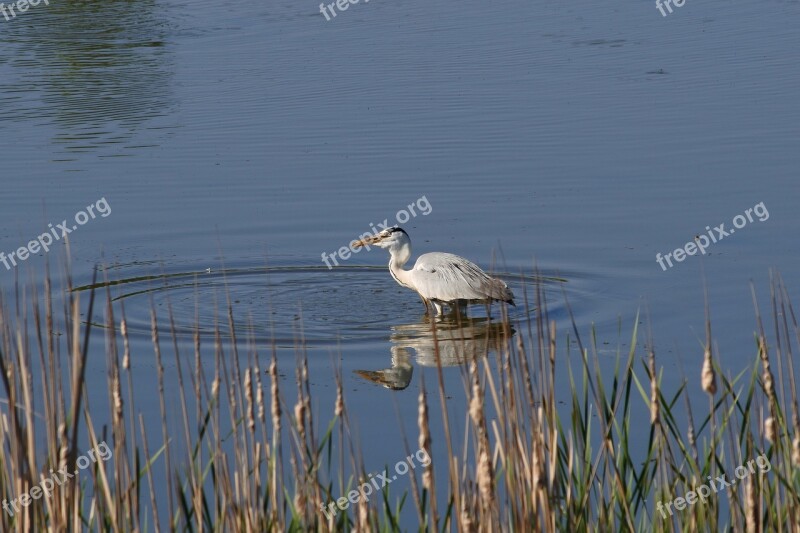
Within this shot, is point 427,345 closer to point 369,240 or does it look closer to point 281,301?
point 281,301

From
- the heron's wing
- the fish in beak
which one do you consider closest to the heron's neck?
the fish in beak

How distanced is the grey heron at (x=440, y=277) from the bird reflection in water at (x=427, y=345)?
0.21m

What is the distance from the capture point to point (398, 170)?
13.7 metres

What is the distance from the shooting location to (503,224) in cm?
1191

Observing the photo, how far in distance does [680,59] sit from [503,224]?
28.9ft

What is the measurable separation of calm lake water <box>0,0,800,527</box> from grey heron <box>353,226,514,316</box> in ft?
0.70

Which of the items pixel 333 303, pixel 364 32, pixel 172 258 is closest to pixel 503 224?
pixel 333 303

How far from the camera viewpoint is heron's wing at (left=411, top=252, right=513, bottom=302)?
1036cm

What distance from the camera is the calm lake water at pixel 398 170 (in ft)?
32.1

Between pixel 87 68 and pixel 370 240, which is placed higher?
pixel 87 68

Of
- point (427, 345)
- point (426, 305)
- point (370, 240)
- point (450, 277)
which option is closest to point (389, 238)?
point (370, 240)

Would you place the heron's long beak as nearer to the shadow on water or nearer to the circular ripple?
the circular ripple

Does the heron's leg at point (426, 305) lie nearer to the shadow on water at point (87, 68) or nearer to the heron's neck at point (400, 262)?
the heron's neck at point (400, 262)

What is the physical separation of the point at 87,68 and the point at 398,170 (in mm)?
8281
